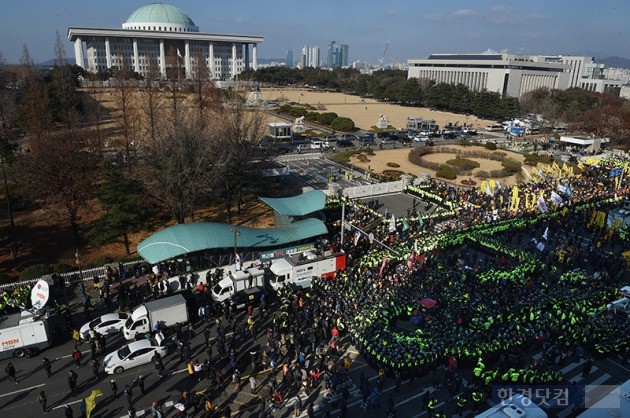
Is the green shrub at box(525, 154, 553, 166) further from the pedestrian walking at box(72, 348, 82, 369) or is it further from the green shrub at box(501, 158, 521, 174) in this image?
the pedestrian walking at box(72, 348, 82, 369)

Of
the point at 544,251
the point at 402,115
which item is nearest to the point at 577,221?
the point at 544,251

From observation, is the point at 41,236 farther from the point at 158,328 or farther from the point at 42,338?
the point at 158,328

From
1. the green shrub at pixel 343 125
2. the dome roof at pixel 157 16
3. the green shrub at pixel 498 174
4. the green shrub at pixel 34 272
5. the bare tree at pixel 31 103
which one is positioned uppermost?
the dome roof at pixel 157 16

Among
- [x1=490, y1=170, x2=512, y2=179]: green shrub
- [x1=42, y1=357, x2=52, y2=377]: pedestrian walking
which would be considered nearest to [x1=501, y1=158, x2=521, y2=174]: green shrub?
[x1=490, y1=170, x2=512, y2=179]: green shrub

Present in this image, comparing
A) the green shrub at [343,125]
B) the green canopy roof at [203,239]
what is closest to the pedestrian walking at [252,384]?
the green canopy roof at [203,239]

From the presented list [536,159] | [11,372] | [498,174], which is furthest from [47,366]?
[536,159]

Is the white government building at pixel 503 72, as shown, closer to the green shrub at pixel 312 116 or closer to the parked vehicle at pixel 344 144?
the green shrub at pixel 312 116
